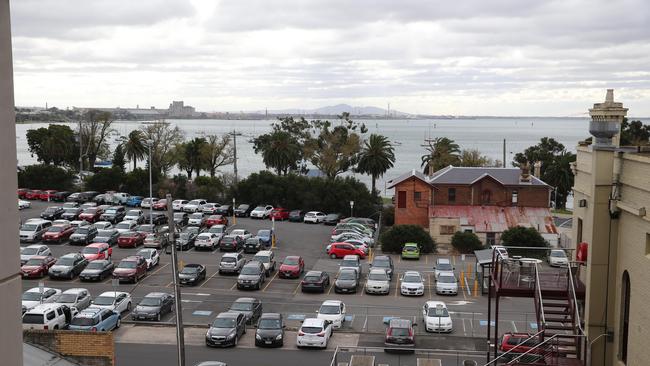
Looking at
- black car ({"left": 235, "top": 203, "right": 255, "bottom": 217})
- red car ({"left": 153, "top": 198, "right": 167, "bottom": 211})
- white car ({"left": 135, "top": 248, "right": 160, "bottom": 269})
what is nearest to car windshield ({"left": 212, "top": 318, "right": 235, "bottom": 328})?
white car ({"left": 135, "top": 248, "right": 160, "bottom": 269})

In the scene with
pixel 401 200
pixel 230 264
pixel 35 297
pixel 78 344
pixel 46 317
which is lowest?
pixel 230 264

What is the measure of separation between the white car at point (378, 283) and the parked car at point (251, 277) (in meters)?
6.02

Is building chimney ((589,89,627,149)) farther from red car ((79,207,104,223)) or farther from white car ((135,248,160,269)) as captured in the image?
red car ((79,207,104,223))

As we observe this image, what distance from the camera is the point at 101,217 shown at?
56594 millimetres

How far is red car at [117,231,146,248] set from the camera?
47.5 m

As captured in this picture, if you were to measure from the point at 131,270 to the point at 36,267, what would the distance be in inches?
220

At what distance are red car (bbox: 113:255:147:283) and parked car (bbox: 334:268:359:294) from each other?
36.8 ft

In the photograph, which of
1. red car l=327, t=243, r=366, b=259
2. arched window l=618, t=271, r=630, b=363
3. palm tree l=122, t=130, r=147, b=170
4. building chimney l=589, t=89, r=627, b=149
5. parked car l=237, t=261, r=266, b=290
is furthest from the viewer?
palm tree l=122, t=130, r=147, b=170

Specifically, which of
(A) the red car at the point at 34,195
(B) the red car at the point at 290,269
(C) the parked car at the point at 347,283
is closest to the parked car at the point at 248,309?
(C) the parked car at the point at 347,283

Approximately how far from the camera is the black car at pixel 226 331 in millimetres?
27078

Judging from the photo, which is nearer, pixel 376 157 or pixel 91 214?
pixel 91 214

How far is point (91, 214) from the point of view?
2237 inches

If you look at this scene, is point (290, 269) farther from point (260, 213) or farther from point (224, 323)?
point (260, 213)

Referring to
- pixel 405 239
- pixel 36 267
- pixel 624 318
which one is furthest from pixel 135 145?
pixel 624 318
